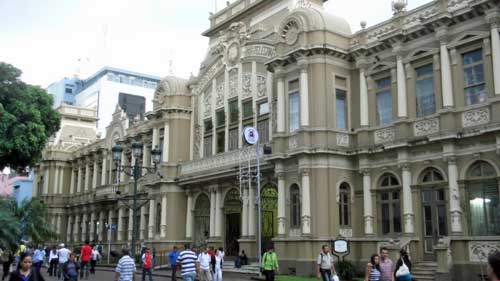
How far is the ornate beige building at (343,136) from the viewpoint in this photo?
21.7 metres

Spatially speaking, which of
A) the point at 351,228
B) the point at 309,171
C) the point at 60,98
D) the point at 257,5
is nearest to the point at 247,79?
the point at 257,5

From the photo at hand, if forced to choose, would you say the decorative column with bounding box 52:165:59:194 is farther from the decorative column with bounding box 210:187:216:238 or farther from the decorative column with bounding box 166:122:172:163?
the decorative column with bounding box 210:187:216:238

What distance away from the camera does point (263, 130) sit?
1215 inches

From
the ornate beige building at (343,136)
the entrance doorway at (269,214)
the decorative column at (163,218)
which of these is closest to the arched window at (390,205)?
the ornate beige building at (343,136)

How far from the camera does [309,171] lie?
25.5 m

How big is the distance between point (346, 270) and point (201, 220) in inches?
540

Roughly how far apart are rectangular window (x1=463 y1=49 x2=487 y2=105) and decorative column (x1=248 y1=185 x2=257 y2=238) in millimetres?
12280

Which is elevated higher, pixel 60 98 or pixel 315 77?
pixel 60 98

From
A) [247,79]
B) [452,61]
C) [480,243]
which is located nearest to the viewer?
[480,243]

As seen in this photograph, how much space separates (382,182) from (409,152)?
6.76 ft

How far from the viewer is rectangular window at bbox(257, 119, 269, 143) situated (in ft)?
100

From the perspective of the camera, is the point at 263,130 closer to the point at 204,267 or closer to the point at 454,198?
the point at 454,198

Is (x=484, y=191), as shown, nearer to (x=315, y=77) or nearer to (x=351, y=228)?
(x=351, y=228)

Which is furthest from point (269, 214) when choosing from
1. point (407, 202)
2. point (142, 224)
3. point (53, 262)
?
point (142, 224)
